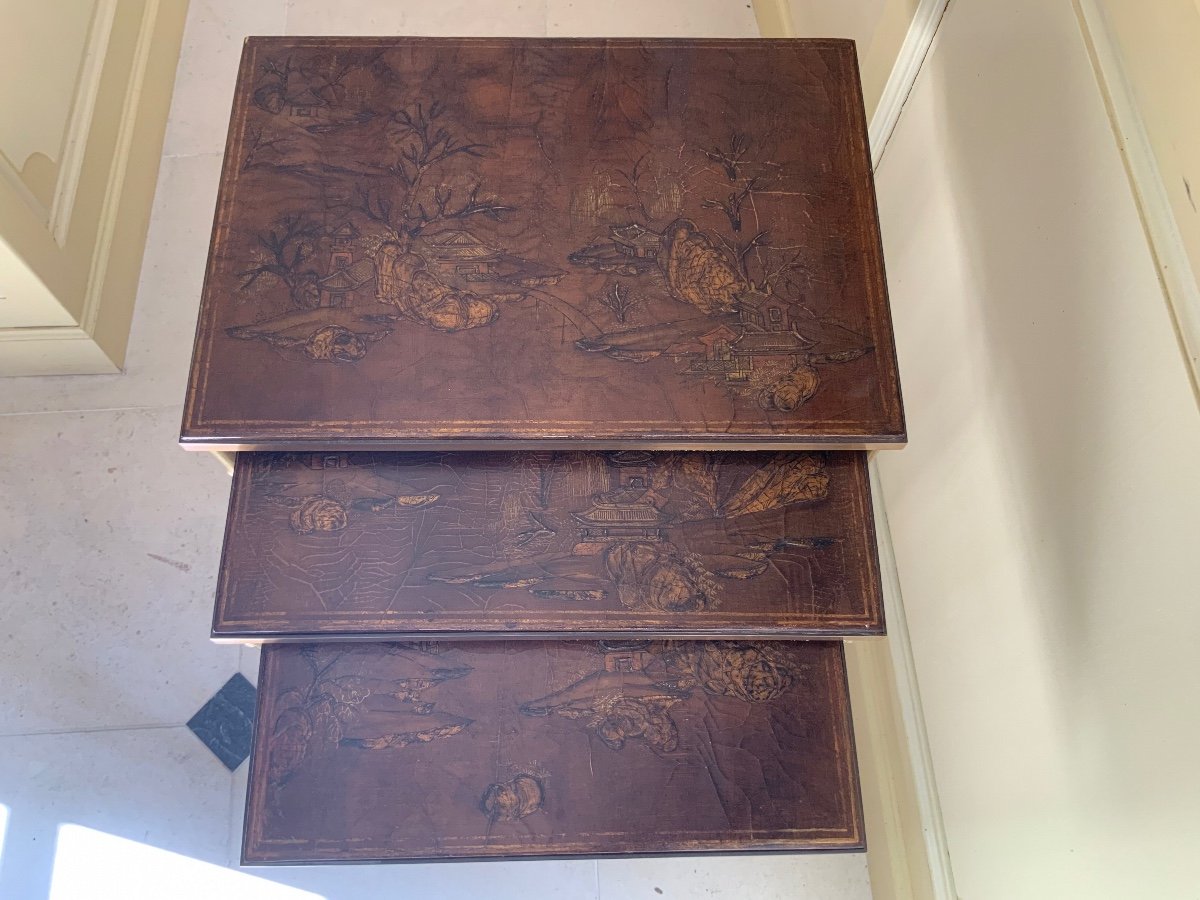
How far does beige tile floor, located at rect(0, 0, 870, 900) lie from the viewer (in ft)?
4.00

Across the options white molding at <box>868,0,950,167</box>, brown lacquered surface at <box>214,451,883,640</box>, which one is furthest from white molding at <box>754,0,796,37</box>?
brown lacquered surface at <box>214,451,883,640</box>

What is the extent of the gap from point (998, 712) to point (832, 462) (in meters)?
0.35

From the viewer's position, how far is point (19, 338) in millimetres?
1363

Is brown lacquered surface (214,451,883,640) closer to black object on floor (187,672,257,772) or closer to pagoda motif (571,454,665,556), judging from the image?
pagoda motif (571,454,665,556)

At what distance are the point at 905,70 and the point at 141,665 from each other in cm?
150

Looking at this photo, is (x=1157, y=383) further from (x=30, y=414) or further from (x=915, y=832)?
(x=30, y=414)

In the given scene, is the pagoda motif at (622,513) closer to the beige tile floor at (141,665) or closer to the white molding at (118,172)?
the beige tile floor at (141,665)

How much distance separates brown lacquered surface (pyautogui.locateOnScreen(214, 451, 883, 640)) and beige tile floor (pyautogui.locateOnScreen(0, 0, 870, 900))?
1.95ft

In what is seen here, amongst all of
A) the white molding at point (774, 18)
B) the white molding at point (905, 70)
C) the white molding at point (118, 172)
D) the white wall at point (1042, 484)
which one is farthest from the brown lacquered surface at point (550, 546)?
the white molding at point (774, 18)

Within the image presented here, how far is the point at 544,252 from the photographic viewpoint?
89 centimetres

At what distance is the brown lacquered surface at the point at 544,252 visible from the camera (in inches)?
32.6

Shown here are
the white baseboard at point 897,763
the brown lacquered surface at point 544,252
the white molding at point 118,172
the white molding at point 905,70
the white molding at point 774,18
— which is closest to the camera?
the brown lacquered surface at point 544,252

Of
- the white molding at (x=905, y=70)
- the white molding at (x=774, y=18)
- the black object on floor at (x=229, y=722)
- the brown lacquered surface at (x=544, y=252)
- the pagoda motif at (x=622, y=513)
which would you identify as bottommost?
the black object on floor at (x=229, y=722)

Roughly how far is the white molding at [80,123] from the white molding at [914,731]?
1.39 m
